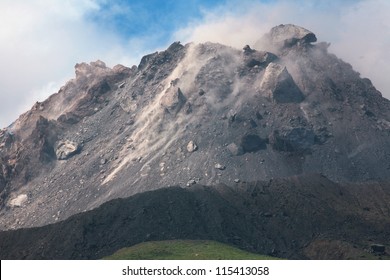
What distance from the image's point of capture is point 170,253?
651 ft
